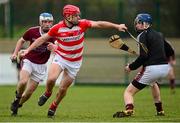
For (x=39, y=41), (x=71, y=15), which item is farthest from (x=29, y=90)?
(x=71, y=15)

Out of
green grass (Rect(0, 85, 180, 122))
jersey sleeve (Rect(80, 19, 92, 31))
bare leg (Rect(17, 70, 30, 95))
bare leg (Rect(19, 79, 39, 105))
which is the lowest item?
green grass (Rect(0, 85, 180, 122))

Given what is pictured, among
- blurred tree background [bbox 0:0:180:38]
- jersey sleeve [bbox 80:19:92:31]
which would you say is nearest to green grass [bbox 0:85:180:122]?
jersey sleeve [bbox 80:19:92:31]

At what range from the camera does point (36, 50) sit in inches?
656

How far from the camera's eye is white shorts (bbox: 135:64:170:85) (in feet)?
49.5

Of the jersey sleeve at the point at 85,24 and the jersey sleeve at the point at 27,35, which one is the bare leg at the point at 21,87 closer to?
the jersey sleeve at the point at 27,35

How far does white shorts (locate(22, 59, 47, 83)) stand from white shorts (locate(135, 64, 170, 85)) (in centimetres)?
268

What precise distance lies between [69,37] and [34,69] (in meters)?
1.86

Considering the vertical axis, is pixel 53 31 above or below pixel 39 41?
above

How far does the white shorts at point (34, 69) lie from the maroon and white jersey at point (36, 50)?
0.32 feet

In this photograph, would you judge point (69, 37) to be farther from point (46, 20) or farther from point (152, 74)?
point (152, 74)

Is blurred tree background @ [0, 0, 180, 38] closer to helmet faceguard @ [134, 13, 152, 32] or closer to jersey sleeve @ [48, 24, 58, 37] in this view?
helmet faceguard @ [134, 13, 152, 32]

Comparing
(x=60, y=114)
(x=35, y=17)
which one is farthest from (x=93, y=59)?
(x=60, y=114)

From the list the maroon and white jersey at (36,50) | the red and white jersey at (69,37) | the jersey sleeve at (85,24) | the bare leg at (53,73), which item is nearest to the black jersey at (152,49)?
the jersey sleeve at (85,24)

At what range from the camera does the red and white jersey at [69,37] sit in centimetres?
1520
